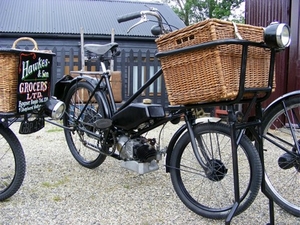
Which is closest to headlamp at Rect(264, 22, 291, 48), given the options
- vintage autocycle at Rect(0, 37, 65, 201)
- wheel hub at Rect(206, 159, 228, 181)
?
wheel hub at Rect(206, 159, 228, 181)

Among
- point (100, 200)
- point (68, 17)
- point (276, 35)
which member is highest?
point (68, 17)

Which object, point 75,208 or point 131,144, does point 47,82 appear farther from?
point 75,208

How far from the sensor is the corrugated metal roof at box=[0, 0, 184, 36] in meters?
11.7

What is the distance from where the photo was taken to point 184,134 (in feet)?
7.37

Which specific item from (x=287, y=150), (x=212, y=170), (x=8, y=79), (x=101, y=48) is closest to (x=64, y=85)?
(x=101, y=48)

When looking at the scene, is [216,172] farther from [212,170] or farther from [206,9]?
[206,9]

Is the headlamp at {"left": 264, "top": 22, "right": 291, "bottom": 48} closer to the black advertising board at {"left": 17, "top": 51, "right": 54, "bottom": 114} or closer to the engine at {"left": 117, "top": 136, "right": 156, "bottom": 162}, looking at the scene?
the engine at {"left": 117, "top": 136, "right": 156, "bottom": 162}

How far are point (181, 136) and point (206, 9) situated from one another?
20.6m

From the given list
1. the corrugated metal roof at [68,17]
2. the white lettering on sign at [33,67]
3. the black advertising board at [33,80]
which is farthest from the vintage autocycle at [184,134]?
the corrugated metal roof at [68,17]

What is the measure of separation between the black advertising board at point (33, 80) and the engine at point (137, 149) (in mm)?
709

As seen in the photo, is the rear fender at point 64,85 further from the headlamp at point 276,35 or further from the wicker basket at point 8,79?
the headlamp at point 276,35

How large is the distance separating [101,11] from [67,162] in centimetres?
1101

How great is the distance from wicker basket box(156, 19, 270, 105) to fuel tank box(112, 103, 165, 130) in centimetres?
41

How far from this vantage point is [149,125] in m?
2.60
